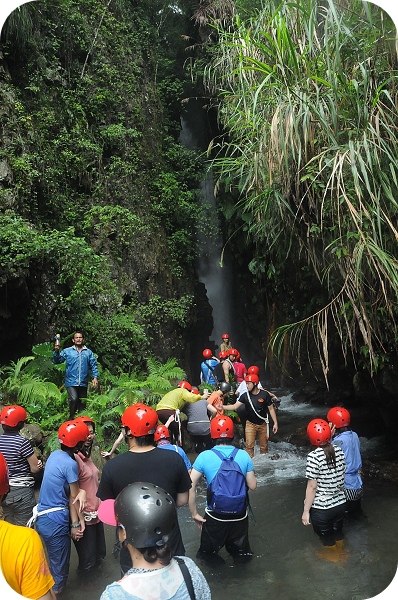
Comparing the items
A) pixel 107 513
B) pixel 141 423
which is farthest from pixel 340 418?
pixel 107 513

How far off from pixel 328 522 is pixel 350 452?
2.53 ft

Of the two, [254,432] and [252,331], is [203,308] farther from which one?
[254,432]

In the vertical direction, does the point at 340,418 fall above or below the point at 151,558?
below

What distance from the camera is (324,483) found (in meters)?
4.90

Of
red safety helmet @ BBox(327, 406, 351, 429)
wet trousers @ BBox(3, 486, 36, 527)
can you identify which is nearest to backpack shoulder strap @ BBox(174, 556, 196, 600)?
wet trousers @ BBox(3, 486, 36, 527)

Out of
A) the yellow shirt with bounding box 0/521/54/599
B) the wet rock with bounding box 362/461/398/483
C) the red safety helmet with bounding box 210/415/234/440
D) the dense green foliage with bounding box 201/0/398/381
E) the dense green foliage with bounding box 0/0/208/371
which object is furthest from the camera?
the dense green foliage with bounding box 0/0/208/371

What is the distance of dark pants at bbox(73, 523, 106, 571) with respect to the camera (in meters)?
4.61

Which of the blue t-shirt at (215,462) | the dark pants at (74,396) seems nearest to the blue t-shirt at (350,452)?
the blue t-shirt at (215,462)

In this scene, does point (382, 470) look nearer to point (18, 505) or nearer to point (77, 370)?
point (77, 370)

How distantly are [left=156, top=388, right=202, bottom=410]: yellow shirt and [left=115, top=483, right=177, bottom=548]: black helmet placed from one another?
5.02m

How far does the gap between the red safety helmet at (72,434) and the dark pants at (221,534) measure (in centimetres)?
144

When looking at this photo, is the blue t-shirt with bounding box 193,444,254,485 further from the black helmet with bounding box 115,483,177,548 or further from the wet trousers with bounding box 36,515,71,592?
the black helmet with bounding box 115,483,177,548

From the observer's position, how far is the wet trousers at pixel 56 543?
4109 mm

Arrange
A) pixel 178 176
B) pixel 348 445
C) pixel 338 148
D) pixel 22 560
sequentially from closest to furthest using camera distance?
pixel 22 560 → pixel 348 445 → pixel 338 148 → pixel 178 176
